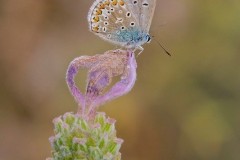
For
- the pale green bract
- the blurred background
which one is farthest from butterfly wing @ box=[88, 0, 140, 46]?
the blurred background

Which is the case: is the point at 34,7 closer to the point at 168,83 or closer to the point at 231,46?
the point at 168,83

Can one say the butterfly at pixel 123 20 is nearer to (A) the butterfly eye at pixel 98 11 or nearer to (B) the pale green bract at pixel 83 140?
(A) the butterfly eye at pixel 98 11

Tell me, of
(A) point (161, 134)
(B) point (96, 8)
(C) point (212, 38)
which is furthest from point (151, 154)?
(B) point (96, 8)

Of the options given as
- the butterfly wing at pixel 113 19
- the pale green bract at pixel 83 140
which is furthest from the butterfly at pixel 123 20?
the pale green bract at pixel 83 140

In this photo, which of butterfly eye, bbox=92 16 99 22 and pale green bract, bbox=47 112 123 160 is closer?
pale green bract, bbox=47 112 123 160

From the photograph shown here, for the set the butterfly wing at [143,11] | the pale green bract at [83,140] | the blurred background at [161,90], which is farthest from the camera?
the blurred background at [161,90]

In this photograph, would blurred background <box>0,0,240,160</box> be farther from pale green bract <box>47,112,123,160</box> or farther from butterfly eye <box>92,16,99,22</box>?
pale green bract <box>47,112,123,160</box>

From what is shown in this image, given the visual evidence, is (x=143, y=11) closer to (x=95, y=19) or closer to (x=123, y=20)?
(x=123, y=20)
